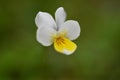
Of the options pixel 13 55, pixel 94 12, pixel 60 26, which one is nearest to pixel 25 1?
pixel 94 12

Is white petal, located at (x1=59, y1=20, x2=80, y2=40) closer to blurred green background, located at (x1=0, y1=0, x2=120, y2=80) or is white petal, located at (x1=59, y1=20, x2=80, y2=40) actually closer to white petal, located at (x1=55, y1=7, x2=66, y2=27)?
white petal, located at (x1=55, y1=7, x2=66, y2=27)

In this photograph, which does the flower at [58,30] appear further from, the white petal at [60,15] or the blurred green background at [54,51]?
the blurred green background at [54,51]

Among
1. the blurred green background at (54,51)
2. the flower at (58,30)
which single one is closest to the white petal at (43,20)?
the flower at (58,30)

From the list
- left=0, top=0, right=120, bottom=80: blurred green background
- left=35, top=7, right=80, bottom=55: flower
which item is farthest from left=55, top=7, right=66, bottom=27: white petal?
left=0, top=0, right=120, bottom=80: blurred green background

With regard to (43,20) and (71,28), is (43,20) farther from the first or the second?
(71,28)

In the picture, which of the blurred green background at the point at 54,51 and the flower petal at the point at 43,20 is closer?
the flower petal at the point at 43,20

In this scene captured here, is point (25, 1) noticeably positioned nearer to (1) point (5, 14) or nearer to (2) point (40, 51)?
(1) point (5, 14)

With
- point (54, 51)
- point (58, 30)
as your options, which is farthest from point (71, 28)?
point (54, 51)
